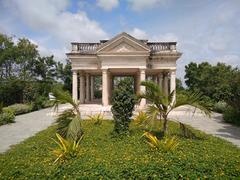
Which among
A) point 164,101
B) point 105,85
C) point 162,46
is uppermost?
point 162,46

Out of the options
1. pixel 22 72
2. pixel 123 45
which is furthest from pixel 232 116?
pixel 22 72

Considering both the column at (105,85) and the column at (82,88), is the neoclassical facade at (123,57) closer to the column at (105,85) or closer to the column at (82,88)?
the column at (105,85)

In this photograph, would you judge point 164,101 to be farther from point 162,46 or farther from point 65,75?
point 65,75

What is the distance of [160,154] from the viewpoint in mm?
5531

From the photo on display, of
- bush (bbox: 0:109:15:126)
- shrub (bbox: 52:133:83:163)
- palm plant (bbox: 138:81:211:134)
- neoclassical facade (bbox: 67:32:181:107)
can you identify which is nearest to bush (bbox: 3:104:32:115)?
bush (bbox: 0:109:15:126)

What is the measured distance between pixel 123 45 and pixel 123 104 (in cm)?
1084

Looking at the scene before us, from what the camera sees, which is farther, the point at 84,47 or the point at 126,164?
the point at 84,47

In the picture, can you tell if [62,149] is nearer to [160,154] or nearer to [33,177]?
[33,177]

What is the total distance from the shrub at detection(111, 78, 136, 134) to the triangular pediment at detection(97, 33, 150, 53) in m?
10.1

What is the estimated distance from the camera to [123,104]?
303 inches

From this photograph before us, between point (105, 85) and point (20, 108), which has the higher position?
point (105, 85)

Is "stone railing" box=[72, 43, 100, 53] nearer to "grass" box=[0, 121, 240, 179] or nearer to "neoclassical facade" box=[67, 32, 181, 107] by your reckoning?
"neoclassical facade" box=[67, 32, 181, 107]

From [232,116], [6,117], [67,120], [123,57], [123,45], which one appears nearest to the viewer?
[67,120]

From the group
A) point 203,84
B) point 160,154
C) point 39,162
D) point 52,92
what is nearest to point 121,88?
point 52,92
